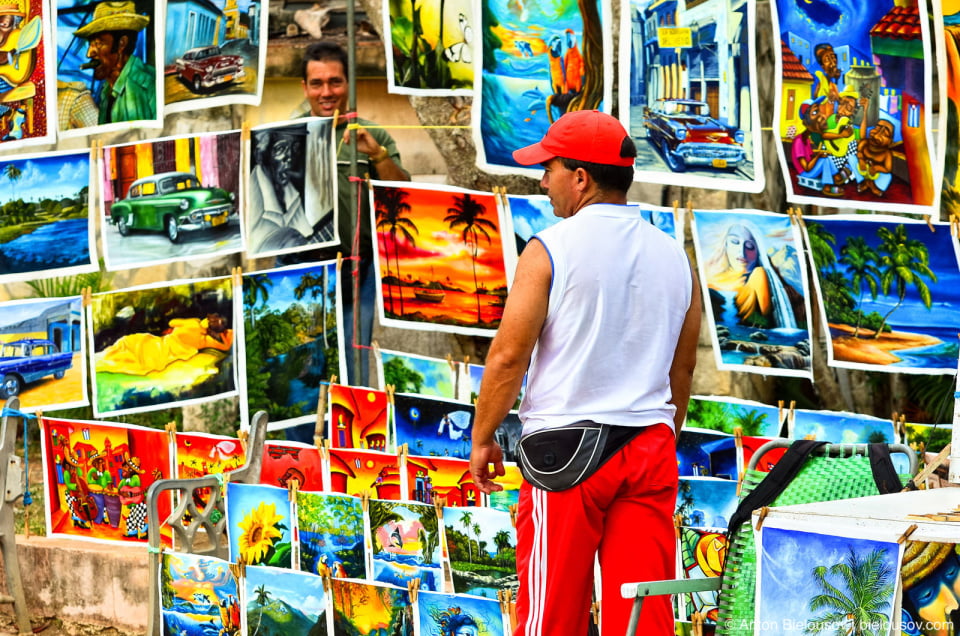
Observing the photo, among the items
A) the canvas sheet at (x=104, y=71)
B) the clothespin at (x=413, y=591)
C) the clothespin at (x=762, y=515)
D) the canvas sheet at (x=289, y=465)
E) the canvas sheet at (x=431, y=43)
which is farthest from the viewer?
the canvas sheet at (x=104, y=71)

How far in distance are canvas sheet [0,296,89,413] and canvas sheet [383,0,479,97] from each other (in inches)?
64.5

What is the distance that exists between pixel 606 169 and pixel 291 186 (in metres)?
2.83

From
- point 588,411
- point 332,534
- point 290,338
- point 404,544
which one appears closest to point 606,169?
point 588,411

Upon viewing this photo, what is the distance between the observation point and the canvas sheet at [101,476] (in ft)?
17.9

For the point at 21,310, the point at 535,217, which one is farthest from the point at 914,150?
the point at 21,310

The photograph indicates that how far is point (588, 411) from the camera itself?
283 centimetres

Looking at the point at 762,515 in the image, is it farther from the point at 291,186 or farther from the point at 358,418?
the point at 291,186

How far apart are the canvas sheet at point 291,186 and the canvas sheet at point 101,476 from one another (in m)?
0.90

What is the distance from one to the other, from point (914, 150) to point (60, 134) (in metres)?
3.28

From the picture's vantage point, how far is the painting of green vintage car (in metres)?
5.54

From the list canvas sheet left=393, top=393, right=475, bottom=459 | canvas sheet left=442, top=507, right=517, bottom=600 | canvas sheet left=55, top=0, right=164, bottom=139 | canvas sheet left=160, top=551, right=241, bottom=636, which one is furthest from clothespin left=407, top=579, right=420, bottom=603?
canvas sheet left=55, top=0, right=164, bottom=139

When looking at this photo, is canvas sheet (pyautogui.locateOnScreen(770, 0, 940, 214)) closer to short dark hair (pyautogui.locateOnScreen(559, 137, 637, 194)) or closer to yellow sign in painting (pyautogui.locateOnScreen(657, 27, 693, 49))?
yellow sign in painting (pyautogui.locateOnScreen(657, 27, 693, 49))

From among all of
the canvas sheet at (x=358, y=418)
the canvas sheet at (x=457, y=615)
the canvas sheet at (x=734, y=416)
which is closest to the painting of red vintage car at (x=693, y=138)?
the canvas sheet at (x=734, y=416)

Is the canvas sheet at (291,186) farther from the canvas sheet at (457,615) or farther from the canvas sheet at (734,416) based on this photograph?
the canvas sheet at (457,615)
